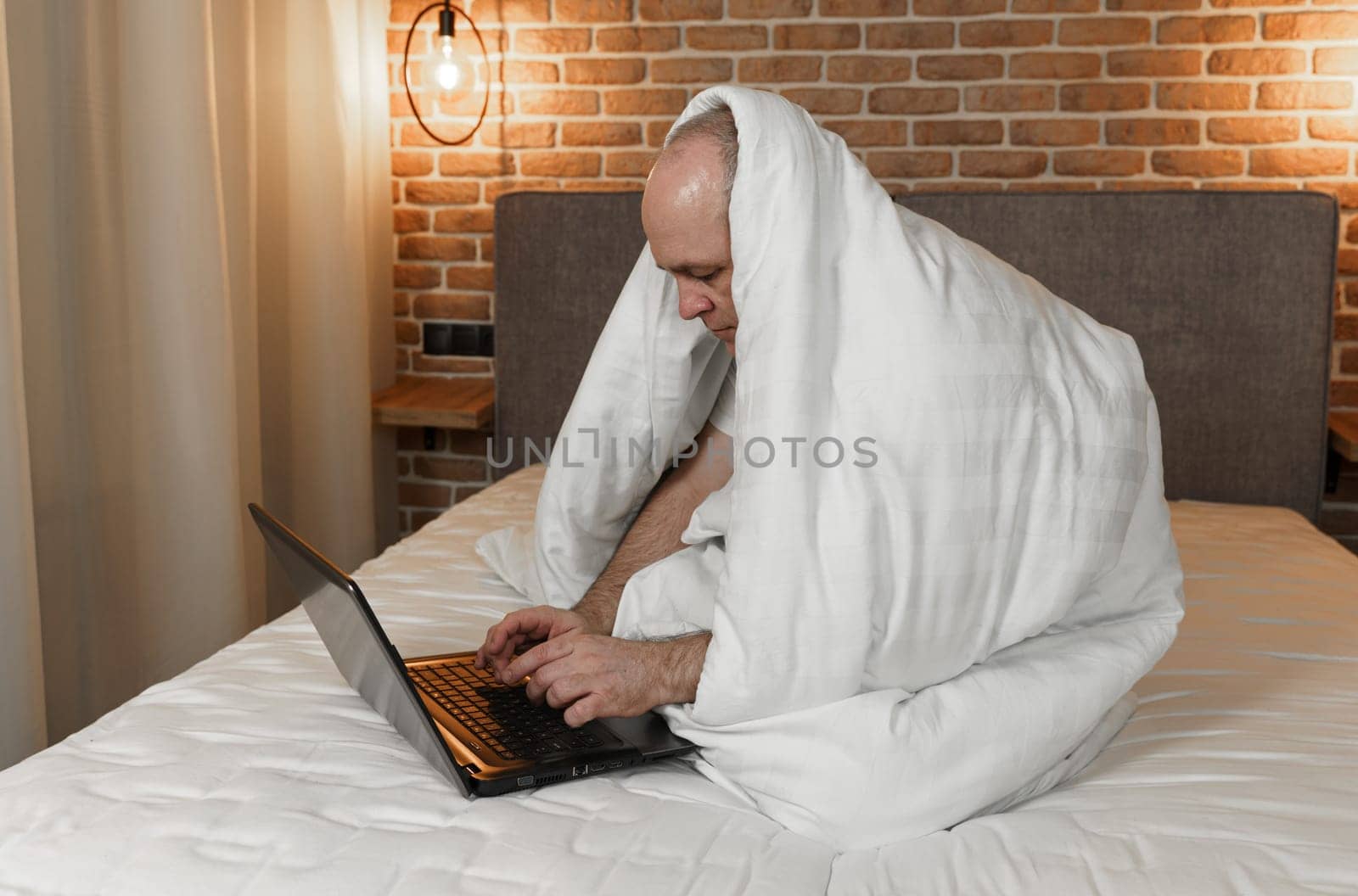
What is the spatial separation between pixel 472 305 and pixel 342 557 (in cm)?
75

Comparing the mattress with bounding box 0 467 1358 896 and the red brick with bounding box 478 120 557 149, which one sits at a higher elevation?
the red brick with bounding box 478 120 557 149

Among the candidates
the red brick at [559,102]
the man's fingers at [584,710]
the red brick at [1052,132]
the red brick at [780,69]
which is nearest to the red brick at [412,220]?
the red brick at [559,102]

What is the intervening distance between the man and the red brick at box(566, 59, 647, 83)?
5.48 feet

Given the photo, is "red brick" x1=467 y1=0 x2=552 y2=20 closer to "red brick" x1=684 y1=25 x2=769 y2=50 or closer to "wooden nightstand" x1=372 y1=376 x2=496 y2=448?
"red brick" x1=684 y1=25 x2=769 y2=50

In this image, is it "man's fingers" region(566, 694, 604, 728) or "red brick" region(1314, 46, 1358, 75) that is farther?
"red brick" region(1314, 46, 1358, 75)

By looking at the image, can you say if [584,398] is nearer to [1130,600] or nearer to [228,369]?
[1130,600]

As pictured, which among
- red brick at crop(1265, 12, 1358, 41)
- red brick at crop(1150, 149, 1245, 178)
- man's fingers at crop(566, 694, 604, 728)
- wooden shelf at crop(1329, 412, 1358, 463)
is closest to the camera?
man's fingers at crop(566, 694, 604, 728)

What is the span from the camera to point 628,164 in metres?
3.05

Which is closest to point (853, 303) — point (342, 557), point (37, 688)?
point (37, 688)

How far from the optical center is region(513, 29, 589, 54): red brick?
300cm

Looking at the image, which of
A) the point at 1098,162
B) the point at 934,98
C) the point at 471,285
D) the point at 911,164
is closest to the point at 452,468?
the point at 471,285

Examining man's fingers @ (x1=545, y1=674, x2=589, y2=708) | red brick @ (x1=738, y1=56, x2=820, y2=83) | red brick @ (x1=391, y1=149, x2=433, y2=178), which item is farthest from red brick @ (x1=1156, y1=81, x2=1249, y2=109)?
man's fingers @ (x1=545, y1=674, x2=589, y2=708)

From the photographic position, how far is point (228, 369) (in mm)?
2230

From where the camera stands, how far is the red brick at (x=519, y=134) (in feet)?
10.0
